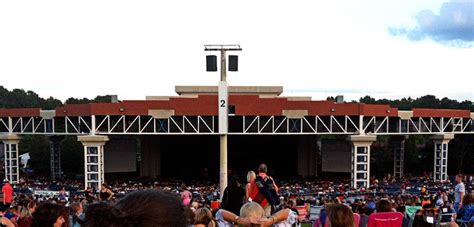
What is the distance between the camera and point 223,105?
27.0 m

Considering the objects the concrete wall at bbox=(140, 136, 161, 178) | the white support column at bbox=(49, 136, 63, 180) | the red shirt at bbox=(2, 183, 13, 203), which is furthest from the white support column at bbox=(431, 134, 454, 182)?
the red shirt at bbox=(2, 183, 13, 203)

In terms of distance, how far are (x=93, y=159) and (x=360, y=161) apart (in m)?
15.7

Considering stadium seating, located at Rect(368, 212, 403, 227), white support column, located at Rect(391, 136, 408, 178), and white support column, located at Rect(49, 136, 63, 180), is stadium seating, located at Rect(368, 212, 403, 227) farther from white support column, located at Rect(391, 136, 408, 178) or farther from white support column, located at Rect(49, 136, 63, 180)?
white support column, located at Rect(49, 136, 63, 180)

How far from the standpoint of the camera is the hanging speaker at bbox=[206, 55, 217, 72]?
24.8m

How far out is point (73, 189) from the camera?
27.5 meters

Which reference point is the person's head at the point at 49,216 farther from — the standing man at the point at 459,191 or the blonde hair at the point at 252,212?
the standing man at the point at 459,191

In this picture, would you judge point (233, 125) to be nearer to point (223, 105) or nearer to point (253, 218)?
point (223, 105)

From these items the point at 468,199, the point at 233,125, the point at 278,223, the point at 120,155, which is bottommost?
the point at 120,155

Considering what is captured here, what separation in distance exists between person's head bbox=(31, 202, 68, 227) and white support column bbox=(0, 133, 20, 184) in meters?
32.1

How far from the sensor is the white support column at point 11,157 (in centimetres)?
3338

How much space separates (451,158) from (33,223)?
1828 inches

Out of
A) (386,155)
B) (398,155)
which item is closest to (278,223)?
(398,155)

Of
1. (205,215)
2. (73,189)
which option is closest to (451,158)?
(73,189)

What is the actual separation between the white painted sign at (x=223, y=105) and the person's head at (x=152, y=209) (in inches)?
967
